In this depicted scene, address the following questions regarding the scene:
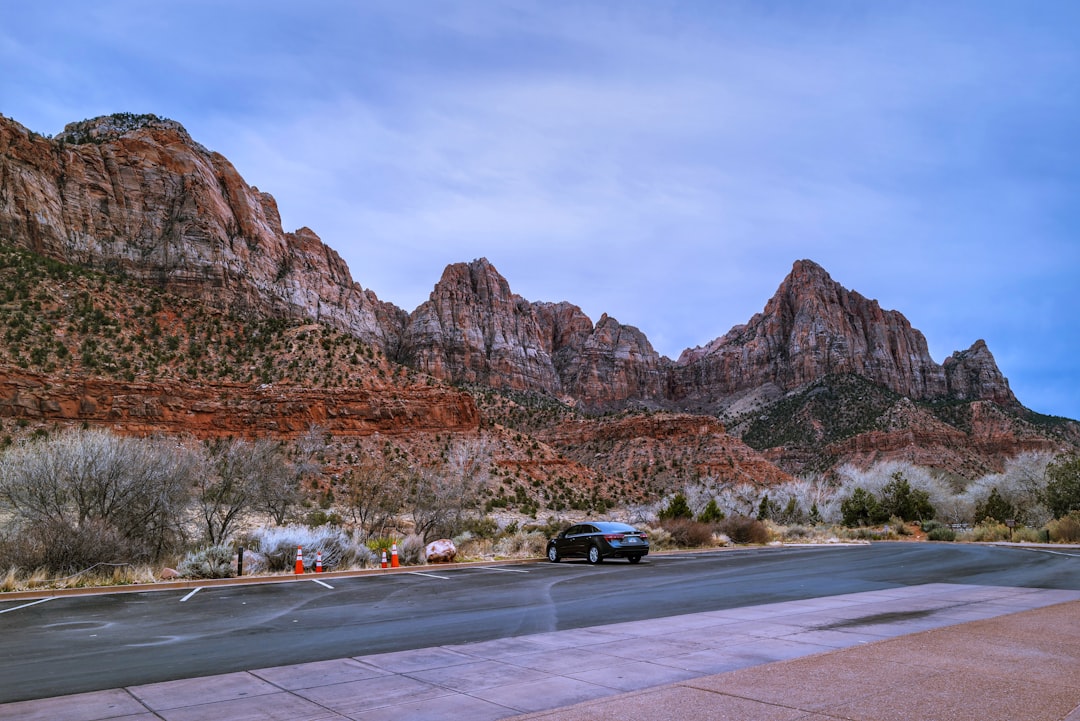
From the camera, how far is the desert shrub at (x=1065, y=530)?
109ft

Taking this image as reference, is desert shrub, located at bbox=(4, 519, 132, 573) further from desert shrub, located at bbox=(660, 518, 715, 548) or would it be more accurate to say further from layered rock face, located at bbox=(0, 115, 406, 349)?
layered rock face, located at bbox=(0, 115, 406, 349)

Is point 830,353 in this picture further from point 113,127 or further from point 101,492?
point 101,492

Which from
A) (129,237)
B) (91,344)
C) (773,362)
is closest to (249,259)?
(129,237)

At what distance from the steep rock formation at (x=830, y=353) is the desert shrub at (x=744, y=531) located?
96.6 m

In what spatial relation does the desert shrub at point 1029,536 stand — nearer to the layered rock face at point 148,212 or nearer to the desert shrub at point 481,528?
the desert shrub at point 481,528

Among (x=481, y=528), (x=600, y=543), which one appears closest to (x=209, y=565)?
(x=600, y=543)

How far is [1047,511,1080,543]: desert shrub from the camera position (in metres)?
33.2

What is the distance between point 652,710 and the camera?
595 cm

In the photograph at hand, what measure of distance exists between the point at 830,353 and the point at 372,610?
13327cm

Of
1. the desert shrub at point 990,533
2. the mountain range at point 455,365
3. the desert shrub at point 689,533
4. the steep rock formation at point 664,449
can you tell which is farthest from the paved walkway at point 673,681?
the steep rock formation at point 664,449

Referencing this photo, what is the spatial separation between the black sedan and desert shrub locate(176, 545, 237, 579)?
1089cm

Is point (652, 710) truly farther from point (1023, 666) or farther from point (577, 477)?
point (577, 477)

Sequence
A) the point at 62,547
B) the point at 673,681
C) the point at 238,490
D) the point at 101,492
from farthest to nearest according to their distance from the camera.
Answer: the point at 238,490 → the point at 101,492 → the point at 62,547 → the point at 673,681

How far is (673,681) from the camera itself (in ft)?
23.3
